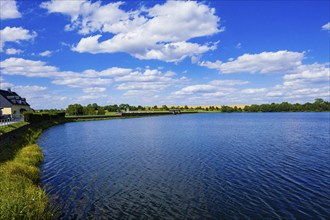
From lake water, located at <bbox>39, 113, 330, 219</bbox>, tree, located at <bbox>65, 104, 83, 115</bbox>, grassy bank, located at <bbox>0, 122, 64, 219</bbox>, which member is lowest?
lake water, located at <bbox>39, 113, 330, 219</bbox>

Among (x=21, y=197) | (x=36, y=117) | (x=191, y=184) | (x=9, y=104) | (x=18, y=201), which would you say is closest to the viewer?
(x=18, y=201)

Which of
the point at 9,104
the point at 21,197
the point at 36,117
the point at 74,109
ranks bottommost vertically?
the point at 21,197

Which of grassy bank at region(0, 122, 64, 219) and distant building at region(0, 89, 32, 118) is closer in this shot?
grassy bank at region(0, 122, 64, 219)

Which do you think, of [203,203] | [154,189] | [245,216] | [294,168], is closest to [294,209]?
[245,216]

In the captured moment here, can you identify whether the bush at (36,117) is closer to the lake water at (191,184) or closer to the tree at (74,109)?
the lake water at (191,184)

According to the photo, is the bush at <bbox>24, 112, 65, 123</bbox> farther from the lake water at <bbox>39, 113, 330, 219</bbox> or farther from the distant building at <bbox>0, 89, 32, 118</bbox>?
the lake water at <bbox>39, 113, 330, 219</bbox>

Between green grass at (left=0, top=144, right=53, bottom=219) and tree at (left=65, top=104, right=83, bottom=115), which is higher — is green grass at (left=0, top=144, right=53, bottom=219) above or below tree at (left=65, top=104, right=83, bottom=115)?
below

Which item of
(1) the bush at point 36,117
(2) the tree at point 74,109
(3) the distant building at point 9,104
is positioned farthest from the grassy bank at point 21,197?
(2) the tree at point 74,109

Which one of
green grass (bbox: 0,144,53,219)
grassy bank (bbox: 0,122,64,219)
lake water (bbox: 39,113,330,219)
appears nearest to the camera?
green grass (bbox: 0,144,53,219)

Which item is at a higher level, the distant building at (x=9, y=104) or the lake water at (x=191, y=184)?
the distant building at (x=9, y=104)

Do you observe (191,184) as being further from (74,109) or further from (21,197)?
(74,109)

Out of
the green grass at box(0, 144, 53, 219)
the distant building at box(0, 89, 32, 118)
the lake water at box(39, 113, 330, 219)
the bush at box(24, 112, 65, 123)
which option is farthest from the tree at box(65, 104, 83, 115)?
the green grass at box(0, 144, 53, 219)

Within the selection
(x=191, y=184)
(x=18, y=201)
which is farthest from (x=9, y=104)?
(x=18, y=201)

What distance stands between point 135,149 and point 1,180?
19.8 metres
